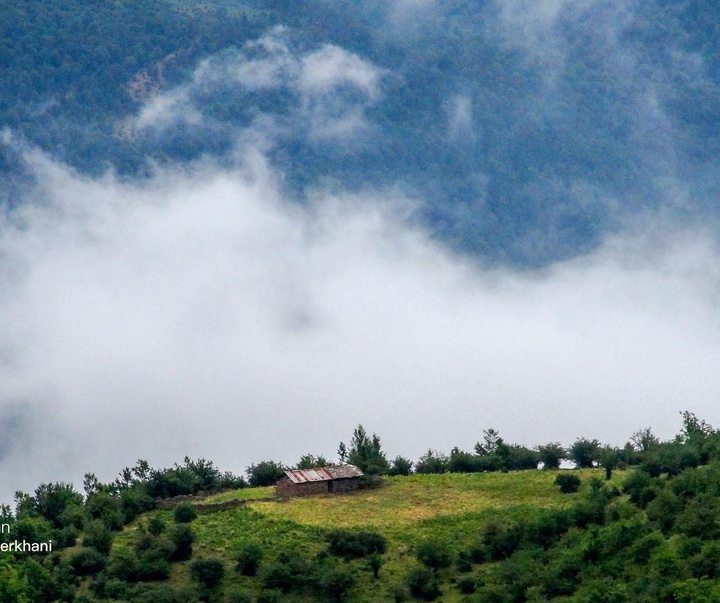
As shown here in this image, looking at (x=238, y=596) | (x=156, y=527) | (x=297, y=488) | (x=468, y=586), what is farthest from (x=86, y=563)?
(x=468, y=586)

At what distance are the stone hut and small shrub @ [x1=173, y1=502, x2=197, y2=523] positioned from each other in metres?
8.08

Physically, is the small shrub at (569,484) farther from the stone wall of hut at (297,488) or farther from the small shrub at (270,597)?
the small shrub at (270,597)

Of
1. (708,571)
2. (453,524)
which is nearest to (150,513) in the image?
(453,524)

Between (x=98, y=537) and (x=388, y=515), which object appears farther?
(x=388, y=515)

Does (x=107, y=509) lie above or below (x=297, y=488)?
below

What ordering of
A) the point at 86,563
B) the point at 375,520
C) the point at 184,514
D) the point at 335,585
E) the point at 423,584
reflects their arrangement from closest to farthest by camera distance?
the point at 423,584, the point at 335,585, the point at 86,563, the point at 375,520, the point at 184,514

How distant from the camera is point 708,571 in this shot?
255 ft

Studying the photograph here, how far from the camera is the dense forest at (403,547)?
82.9m

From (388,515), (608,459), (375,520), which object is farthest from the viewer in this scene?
(608,459)

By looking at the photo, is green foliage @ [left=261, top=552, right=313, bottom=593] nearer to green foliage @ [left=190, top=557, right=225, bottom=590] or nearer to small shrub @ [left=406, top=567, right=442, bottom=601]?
green foliage @ [left=190, top=557, right=225, bottom=590]

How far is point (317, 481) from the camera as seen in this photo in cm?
10644

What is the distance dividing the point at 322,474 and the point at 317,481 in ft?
4.55

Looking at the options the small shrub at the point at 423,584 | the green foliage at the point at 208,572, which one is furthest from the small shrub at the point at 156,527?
the small shrub at the point at 423,584

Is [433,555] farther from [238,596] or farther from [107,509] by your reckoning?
[107,509]
